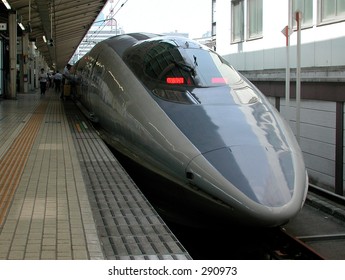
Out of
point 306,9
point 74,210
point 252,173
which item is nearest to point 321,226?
point 252,173

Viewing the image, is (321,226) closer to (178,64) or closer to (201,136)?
(201,136)

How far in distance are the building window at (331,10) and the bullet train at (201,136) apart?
388cm

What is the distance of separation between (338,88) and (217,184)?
4.98 meters

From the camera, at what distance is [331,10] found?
10.3m

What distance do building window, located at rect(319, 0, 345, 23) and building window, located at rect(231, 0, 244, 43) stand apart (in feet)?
16.3

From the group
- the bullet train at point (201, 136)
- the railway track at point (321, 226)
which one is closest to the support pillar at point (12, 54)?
the bullet train at point (201, 136)

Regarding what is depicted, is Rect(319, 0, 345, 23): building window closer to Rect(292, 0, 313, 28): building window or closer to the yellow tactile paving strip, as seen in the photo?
Rect(292, 0, 313, 28): building window

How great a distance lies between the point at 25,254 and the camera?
3598 millimetres

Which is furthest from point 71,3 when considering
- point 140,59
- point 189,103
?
point 189,103

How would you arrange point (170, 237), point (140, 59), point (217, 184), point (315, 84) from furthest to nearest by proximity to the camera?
point (315, 84)
point (140, 59)
point (217, 184)
point (170, 237)

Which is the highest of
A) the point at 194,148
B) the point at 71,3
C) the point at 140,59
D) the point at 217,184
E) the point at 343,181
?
the point at 71,3

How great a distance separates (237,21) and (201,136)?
11747mm

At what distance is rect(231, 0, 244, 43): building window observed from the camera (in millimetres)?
15602

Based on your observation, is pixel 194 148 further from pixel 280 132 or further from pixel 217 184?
pixel 280 132
